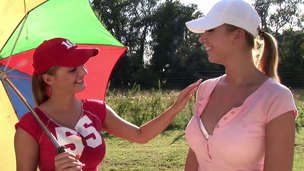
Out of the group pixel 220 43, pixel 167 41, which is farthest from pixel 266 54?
pixel 167 41

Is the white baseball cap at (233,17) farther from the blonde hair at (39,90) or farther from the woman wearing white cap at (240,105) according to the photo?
the blonde hair at (39,90)

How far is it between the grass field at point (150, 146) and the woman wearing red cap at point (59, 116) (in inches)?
165

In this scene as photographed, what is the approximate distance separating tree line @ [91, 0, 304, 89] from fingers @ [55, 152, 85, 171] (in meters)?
23.6

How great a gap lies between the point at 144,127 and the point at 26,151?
85 centimetres

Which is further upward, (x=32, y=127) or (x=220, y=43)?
(x=220, y=43)

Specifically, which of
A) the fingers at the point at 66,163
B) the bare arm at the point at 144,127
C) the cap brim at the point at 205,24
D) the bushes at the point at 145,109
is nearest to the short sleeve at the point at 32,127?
the fingers at the point at 66,163

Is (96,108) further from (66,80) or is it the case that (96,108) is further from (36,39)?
(36,39)

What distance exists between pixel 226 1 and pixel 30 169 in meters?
1.27

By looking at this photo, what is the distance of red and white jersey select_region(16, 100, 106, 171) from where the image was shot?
2590mm

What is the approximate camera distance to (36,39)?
3059mm

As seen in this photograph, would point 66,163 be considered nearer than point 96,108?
Yes

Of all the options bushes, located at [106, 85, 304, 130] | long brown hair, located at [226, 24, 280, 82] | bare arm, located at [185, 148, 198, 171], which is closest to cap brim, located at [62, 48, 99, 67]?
bare arm, located at [185, 148, 198, 171]

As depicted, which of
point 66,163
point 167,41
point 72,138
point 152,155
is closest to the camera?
point 66,163

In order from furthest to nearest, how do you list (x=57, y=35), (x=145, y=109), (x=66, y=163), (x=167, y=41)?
1. (x=167, y=41)
2. (x=145, y=109)
3. (x=57, y=35)
4. (x=66, y=163)
